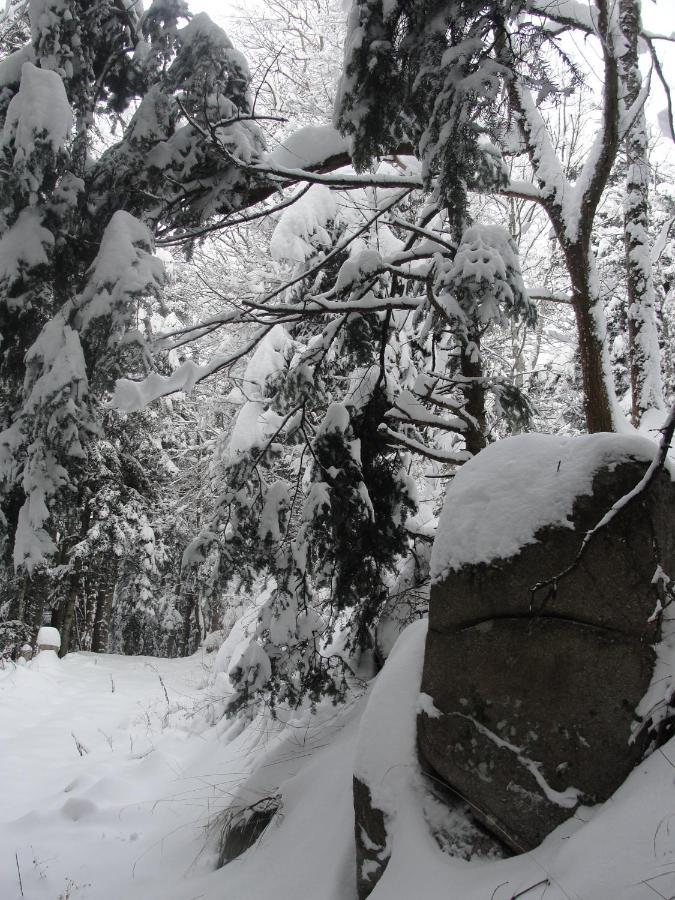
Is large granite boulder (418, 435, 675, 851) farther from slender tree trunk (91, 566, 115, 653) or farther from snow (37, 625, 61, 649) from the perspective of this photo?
slender tree trunk (91, 566, 115, 653)

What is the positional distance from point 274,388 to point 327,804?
3.03 metres

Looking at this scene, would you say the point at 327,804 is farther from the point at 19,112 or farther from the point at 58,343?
the point at 19,112

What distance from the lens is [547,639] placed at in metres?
2.45

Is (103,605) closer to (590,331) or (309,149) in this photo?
(309,149)

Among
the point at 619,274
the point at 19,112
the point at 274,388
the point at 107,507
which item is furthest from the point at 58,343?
the point at 107,507

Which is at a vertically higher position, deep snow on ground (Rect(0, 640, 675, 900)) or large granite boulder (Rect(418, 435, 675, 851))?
large granite boulder (Rect(418, 435, 675, 851))

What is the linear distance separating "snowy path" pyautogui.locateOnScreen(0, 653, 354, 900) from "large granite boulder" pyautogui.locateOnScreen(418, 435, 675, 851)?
1.04 m

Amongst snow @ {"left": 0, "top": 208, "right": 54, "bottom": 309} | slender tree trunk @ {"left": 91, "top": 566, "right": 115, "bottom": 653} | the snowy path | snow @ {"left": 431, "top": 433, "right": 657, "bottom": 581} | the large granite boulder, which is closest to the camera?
the large granite boulder

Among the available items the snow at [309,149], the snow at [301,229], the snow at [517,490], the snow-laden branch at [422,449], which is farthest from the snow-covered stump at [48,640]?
the snow at [517,490]

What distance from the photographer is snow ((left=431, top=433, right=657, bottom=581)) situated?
260 cm

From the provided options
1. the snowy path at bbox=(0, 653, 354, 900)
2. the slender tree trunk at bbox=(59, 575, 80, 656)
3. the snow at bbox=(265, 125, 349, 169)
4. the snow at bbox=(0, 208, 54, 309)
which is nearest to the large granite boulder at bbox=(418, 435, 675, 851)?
the snowy path at bbox=(0, 653, 354, 900)

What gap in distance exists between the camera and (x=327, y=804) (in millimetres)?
3355

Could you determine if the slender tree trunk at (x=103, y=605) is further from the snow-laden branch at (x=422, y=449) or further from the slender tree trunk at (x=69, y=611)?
the snow-laden branch at (x=422, y=449)

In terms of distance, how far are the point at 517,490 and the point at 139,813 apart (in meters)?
4.41
